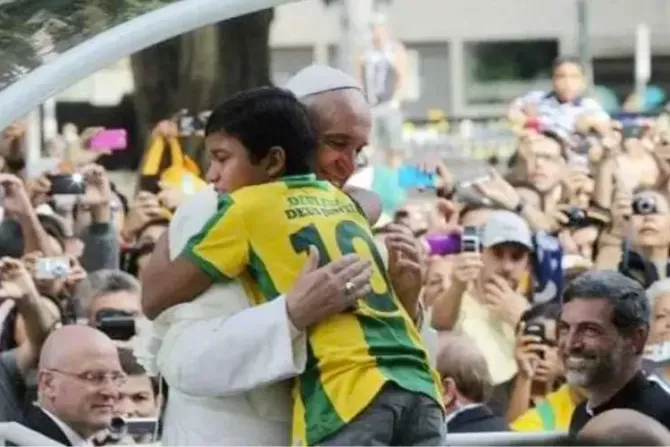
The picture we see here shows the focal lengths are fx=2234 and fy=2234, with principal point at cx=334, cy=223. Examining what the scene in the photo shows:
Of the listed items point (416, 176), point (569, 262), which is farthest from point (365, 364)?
point (416, 176)

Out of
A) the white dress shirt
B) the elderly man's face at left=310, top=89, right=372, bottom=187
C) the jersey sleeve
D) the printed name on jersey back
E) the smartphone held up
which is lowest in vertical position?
the white dress shirt

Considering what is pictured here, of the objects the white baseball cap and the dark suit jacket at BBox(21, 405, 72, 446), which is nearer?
the dark suit jacket at BBox(21, 405, 72, 446)

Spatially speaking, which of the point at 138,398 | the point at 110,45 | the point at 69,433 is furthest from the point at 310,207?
the point at 138,398

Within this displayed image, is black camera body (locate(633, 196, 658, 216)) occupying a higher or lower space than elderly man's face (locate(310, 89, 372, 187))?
lower

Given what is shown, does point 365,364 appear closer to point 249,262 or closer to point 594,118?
point 249,262

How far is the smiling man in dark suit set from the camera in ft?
21.8

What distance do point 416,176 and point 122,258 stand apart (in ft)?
8.46

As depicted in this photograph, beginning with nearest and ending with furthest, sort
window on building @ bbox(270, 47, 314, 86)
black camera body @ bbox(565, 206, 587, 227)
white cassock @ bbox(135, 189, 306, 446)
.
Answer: white cassock @ bbox(135, 189, 306, 446) < black camera body @ bbox(565, 206, 587, 227) < window on building @ bbox(270, 47, 314, 86)

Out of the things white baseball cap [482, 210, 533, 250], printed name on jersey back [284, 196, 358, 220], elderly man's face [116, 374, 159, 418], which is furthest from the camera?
white baseball cap [482, 210, 533, 250]

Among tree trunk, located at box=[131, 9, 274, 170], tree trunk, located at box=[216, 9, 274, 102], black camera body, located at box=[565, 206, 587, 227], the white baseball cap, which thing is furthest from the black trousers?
tree trunk, located at box=[216, 9, 274, 102]

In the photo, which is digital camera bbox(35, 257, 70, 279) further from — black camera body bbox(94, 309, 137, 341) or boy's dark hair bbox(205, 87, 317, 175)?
boy's dark hair bbox(205, 87, 317, 175)

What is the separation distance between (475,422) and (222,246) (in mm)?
2739

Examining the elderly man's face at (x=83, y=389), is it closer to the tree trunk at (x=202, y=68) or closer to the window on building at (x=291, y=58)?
the tree trunk at (x=202, y=68)

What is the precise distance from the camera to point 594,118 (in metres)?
12.2
